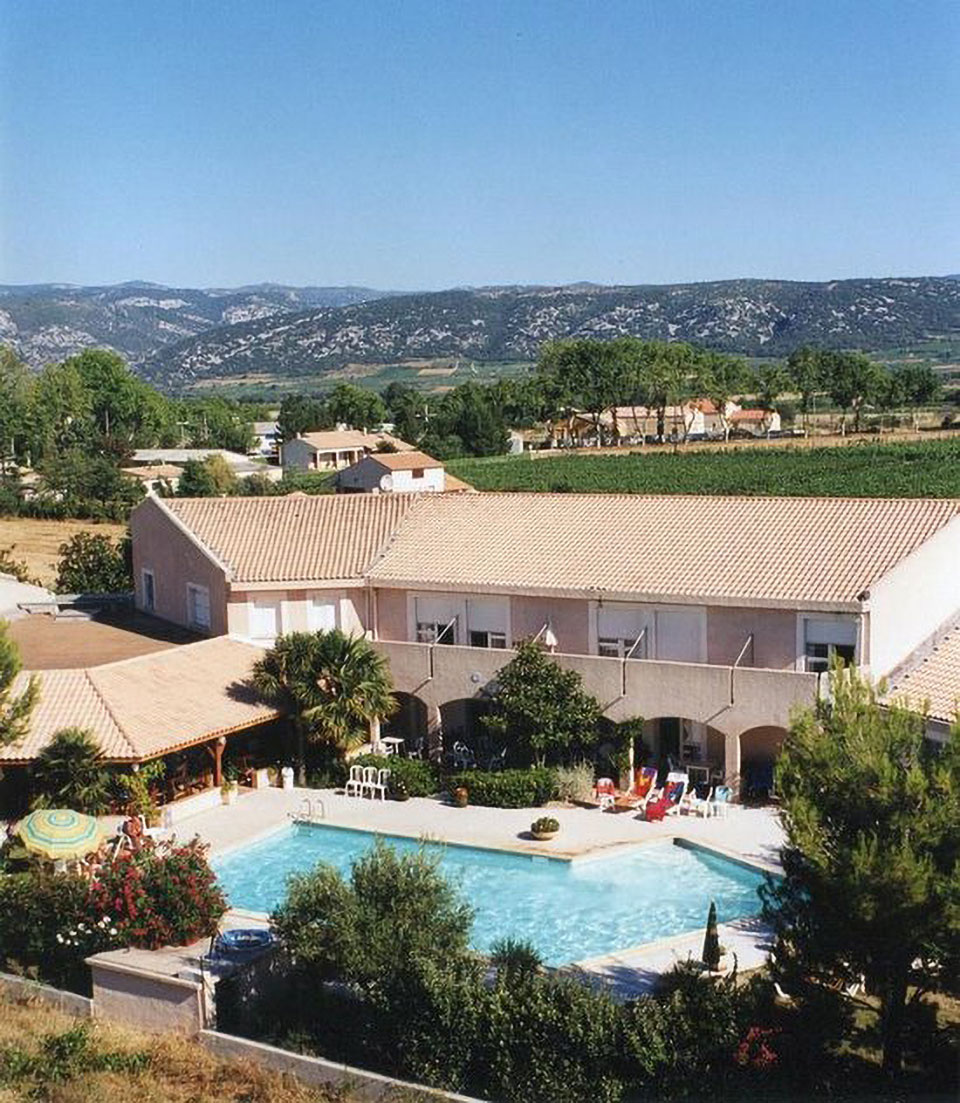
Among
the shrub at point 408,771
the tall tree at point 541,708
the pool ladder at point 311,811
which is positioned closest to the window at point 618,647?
the tall tree at point 541,708

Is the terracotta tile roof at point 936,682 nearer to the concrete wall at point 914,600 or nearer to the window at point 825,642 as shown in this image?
the concrete wall at point 914,600

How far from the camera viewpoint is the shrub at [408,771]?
1228 inches

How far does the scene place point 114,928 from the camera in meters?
20.5

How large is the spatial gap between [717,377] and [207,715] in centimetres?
13684

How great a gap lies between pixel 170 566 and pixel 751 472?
64224mm

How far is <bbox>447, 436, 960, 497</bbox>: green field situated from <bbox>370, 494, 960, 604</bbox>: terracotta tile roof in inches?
1675

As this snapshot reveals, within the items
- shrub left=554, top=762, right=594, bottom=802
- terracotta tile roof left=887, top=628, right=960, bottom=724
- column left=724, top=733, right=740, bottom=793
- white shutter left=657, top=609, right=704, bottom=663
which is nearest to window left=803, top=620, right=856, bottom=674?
terracotta tile roof left=887, top=628, right=960, bottom=724

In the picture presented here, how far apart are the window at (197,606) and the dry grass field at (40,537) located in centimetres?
2508

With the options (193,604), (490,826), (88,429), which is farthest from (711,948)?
(88,429)

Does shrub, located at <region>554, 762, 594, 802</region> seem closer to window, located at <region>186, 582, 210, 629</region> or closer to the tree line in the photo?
window, located at <region>186, 582, 210, 629</region>

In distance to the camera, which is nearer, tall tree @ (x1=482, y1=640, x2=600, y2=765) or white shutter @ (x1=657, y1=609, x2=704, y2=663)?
tall tree @ (x1=482, y1=640, x2=600, y2=765)

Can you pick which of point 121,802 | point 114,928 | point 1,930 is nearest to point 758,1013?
point 114,928

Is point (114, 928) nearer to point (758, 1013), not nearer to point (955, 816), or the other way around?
point (758, 1013)

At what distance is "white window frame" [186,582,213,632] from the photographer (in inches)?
1428
